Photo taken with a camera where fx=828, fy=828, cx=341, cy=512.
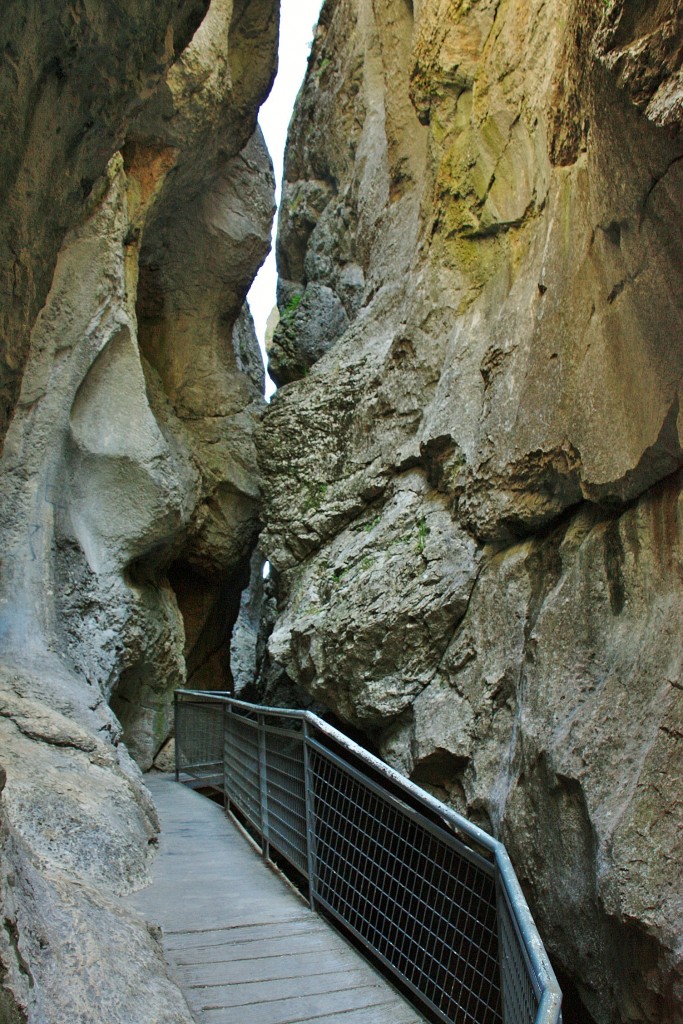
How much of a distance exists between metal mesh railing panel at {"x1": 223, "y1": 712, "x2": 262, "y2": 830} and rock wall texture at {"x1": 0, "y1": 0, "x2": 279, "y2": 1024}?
25.5 inches

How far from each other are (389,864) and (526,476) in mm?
2433

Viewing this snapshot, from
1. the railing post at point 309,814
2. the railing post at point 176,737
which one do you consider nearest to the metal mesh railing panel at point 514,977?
the railing post at point 309,814

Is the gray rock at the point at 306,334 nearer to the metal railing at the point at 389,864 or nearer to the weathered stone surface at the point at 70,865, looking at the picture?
the metal railing at the point at 389,864

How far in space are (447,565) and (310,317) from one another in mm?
5837

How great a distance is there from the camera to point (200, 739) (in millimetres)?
7488

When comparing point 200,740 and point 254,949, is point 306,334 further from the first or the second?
point 254,949

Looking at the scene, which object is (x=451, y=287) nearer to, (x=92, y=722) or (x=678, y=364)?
(x=678, y=364)

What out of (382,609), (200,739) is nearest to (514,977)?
(382,609)

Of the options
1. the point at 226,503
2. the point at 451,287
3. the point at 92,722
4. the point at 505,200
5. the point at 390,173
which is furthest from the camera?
the point at 226,503

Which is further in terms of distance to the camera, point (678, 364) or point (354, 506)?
point (354, 506)

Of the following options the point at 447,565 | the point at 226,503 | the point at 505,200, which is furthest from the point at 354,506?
the point at 226,503

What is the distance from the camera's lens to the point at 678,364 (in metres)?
3.48

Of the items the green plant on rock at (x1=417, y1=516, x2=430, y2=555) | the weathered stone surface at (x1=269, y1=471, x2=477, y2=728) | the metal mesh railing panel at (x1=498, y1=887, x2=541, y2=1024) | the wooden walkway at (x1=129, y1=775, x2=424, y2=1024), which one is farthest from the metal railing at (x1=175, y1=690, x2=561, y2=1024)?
the green plant on rock at (x1=417, y1=516, x2=430, y2=555)

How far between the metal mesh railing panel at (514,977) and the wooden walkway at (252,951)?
1.68 ft
